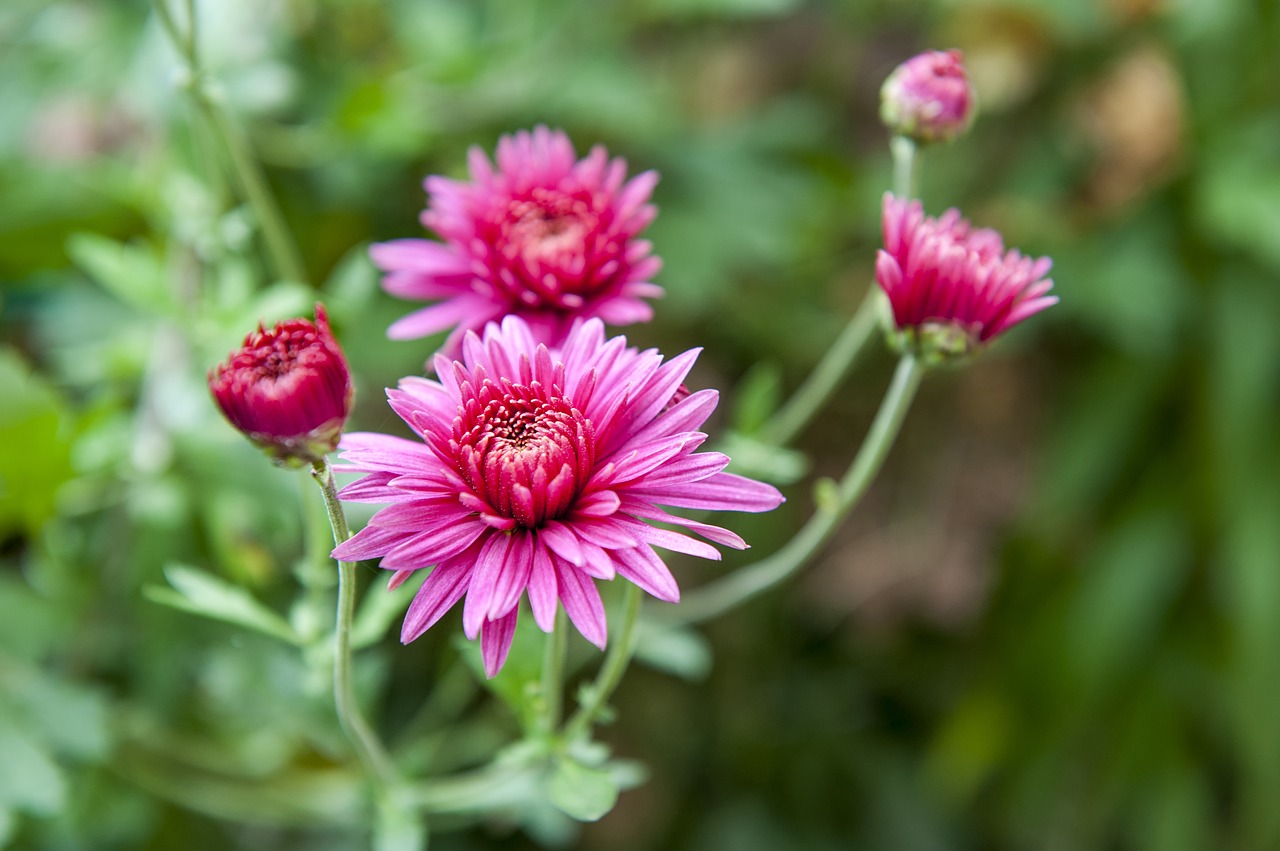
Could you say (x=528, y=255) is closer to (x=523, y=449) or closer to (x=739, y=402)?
(x=523, y=449)

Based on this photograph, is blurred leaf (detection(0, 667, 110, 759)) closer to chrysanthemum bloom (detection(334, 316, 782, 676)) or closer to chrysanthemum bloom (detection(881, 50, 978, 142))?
chrysanthemum bloom (detection(334, 316, 782, 676))

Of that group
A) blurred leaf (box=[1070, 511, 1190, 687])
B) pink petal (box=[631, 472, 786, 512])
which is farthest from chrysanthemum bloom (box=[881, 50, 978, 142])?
blurred leaf (box=[1070, 511, 1190, 687])

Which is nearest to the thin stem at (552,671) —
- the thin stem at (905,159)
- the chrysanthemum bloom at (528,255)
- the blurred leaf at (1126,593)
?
the chrysanthemum bloom at (528,255)

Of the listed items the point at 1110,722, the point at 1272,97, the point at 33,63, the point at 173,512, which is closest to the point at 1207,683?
the point at 1110,722

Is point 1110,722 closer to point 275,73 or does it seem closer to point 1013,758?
point 1013,758

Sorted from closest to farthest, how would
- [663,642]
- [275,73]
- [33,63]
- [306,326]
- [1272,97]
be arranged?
[306,326] → [663,642] → [275,73] → [33,63] → [1272,97]

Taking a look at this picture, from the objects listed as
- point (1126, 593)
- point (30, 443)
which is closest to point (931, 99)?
point (30, 443)
